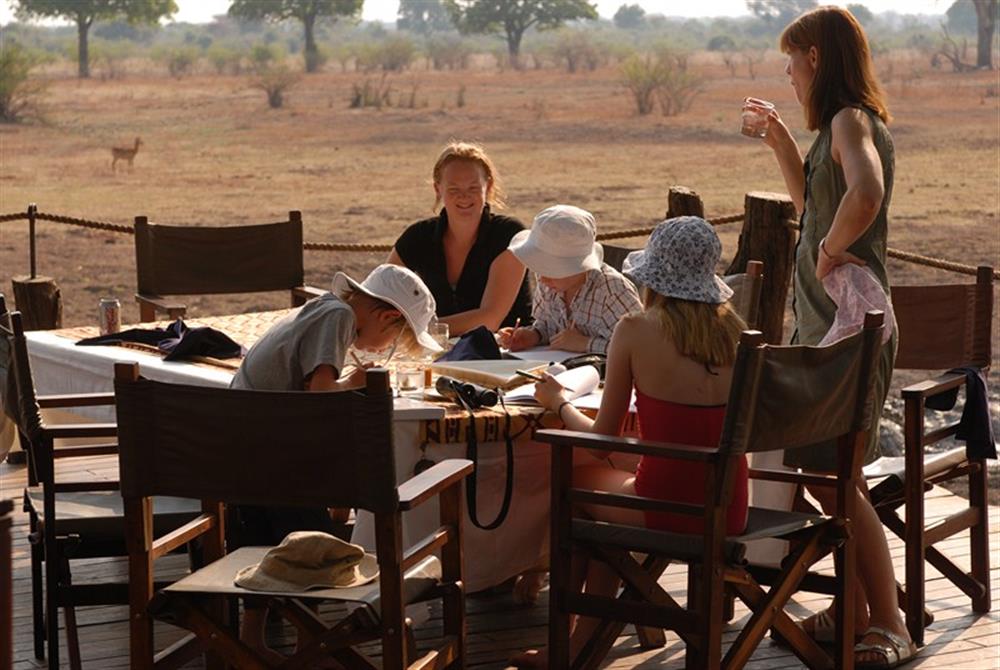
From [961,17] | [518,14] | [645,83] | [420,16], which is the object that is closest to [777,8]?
[961,17]

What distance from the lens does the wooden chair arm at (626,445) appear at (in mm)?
3180

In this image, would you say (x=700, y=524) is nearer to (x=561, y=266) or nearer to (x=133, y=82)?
(x=561, y=266)

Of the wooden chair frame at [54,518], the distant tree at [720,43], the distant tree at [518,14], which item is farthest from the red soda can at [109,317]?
the distant tree at [720,43]

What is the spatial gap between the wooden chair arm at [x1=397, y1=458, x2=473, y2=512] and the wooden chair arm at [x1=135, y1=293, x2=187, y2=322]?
6.93 ft

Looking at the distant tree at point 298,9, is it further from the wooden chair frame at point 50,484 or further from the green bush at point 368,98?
the wooden chair frame at point 50,484

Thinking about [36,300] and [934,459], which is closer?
[934,459]

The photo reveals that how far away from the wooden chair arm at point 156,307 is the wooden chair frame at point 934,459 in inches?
80.8

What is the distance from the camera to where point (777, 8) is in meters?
70.9

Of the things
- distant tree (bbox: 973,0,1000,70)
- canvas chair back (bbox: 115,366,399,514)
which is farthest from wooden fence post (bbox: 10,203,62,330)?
distant tree (bbox: 973,0,1000,70)

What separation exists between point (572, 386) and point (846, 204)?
695 mm

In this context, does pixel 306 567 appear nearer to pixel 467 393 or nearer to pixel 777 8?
pixel 467 393

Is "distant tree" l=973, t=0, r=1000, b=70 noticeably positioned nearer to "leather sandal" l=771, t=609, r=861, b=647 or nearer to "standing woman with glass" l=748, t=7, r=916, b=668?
"standing woman with glass" l=748, t=7, r=916, b=668

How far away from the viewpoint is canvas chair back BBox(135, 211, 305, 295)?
5.72m

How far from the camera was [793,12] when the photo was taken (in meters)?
70.2
